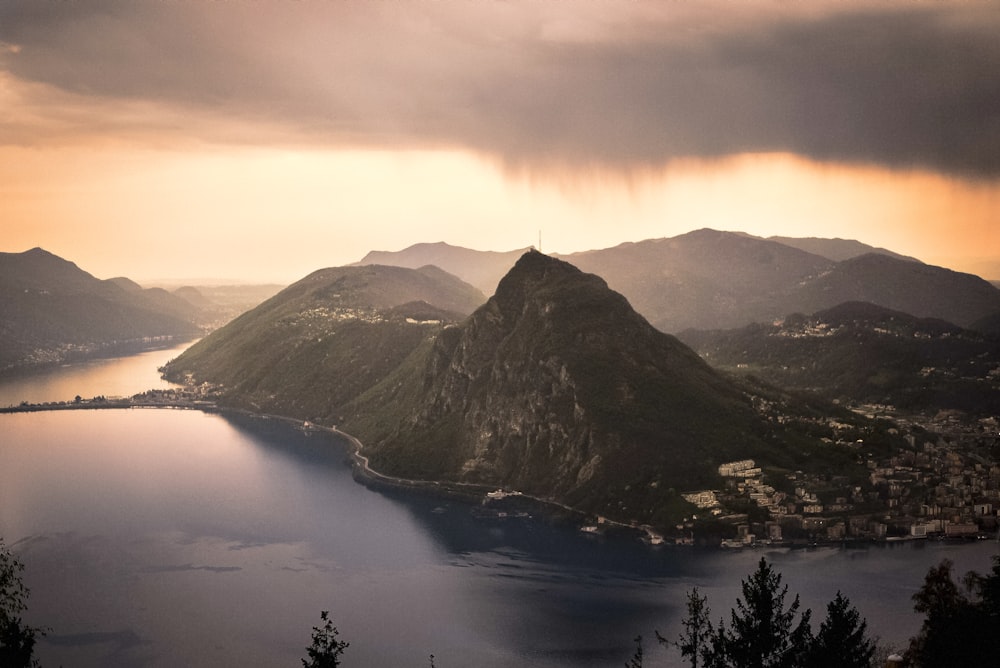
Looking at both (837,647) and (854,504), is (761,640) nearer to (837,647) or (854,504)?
(837,647)

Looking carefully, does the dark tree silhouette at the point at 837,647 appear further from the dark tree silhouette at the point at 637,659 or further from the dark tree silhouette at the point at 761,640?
the dark tree silhouette at the point at 637,659

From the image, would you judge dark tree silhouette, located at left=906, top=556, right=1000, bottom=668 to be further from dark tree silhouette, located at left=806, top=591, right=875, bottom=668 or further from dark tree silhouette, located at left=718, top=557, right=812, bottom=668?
dark tree silhouette, located at left=718, top=557, right=812, bottom=668

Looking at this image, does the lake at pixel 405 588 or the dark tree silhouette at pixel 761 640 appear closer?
the dark tree silhouette at pixel 761 640

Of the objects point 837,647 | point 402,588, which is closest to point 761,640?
point 837,647

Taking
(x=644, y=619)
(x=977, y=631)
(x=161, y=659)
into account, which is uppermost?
(x=977, y=631)

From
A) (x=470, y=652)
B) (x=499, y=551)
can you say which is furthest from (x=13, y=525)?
(x=470, y=652)

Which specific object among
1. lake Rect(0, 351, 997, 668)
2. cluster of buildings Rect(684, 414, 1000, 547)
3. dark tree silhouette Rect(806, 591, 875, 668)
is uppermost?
cluster of buildings Rect(684, 414, 1000, 547)

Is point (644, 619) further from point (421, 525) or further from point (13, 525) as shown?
point (13, 525)

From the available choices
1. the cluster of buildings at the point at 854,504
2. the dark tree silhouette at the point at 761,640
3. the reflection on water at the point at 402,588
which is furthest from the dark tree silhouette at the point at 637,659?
the cluster of buildings at the point at 854,504

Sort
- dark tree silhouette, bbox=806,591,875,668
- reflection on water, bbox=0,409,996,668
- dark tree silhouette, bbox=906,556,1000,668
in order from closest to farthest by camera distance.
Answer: dark tree silhouette, bbox=906,556,1000,668
dark tree silhouette, bbox=806,591,875,668
reflection on water, bbox=0,409,996,668

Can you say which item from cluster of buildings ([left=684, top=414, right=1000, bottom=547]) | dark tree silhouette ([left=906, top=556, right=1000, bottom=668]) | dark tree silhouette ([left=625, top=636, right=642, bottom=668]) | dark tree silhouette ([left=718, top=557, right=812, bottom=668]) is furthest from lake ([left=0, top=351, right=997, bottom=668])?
dark tree silhouette ([left=718, top=557, right=812, bottom=668])

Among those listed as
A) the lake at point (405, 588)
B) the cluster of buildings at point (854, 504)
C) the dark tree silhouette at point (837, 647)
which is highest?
the cluster of buildings at point (854, 504)
